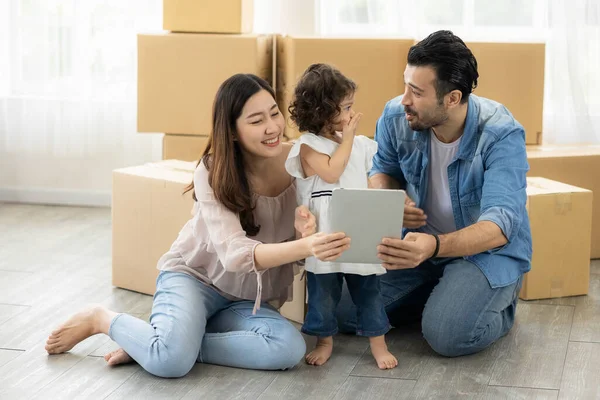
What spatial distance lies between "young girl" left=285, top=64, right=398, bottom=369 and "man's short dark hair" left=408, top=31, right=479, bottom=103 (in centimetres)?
25

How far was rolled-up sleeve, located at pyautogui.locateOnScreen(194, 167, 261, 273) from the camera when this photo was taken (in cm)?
226

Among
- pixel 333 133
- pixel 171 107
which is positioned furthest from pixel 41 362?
pixel 171 107

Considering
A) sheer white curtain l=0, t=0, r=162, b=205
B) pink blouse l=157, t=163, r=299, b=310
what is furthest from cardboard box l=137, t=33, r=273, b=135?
pink blouse l=157, t=163, r=299, b=310

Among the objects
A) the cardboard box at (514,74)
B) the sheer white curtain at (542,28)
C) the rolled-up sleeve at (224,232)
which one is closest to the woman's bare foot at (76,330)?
the rolled-up sleeve at (224,232)

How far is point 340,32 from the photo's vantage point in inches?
154

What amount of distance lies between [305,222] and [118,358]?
22.9 inches

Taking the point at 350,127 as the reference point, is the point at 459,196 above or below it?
below

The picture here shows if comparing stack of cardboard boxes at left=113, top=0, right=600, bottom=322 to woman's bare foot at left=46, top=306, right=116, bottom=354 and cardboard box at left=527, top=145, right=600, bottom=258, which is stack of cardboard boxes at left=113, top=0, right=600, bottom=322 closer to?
cardboard box at left=527, top=145, right=600, bottom=258

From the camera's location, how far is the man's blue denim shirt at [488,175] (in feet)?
7.85

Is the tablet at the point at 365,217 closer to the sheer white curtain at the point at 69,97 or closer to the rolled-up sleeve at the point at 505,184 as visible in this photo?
the rolled-up sleeve at the point at 505,184

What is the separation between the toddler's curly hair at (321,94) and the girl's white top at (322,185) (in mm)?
50

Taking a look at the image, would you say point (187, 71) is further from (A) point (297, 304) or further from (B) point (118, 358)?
(B) point (118, 358)

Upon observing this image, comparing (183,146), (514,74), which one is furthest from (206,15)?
(514,74)

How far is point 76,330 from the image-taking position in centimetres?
243
